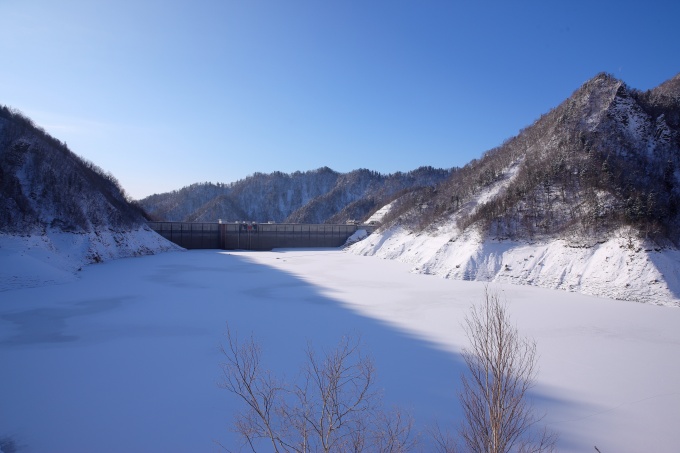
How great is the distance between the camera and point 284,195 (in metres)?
172

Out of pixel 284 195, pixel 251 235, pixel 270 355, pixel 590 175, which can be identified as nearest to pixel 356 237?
pixel 251 235

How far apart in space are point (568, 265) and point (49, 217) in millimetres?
42256

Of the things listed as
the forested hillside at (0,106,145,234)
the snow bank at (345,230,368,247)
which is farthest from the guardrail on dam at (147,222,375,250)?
the forested hillside at (0,106,145,234)

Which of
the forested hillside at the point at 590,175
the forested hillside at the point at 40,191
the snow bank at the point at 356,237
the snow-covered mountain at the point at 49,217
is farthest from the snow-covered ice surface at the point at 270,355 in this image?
the snow bank at the point at 356,237

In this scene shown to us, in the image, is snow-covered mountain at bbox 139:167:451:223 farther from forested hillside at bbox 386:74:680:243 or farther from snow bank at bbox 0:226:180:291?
snow bank at bbox 0:226:180:291

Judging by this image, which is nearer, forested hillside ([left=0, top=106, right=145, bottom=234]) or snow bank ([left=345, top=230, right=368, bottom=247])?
forested hillside ([left=0, top=106, right=145, bottom=234])

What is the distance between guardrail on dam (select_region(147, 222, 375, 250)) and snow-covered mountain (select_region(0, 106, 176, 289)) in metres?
8.94

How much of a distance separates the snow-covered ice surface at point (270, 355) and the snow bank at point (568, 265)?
1602 millimetres

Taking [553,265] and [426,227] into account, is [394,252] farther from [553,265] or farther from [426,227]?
[553,265]

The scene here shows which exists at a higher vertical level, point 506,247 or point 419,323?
point 506,247

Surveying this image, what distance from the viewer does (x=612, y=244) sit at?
24.7 meters

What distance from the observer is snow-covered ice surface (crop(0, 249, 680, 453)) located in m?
8.16

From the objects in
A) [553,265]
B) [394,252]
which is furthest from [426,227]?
[553,265]

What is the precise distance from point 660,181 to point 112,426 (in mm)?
38291
